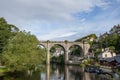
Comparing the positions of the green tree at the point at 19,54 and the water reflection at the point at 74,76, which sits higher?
the green tree at the point at 19,54

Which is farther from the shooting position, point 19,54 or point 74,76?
point 74,76

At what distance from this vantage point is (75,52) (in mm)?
158625

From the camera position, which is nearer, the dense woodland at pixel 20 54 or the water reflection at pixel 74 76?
the water reflection at pixel 74 76

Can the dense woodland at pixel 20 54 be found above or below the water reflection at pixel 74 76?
above

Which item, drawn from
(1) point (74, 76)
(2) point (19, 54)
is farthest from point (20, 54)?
(1) point (74, 76)

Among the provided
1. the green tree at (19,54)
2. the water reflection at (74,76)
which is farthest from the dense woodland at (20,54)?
the water reflection at (74,76)

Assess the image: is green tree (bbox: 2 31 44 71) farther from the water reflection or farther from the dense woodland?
the water reflection

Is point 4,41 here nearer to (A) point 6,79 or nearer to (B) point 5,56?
(B) point 5,56

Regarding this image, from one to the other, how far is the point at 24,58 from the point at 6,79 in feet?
29.6

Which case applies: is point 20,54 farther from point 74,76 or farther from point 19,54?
point 74,76

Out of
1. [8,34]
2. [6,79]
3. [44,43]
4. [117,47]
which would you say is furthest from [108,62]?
[44,43]

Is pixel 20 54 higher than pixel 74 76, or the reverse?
pixel 20 54

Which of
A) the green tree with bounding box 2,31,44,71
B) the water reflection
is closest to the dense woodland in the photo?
the green tree with bounding box 2,31,44,71

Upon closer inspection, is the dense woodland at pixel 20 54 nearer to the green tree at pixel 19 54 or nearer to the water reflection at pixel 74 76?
the green tree at pixel 19 54
